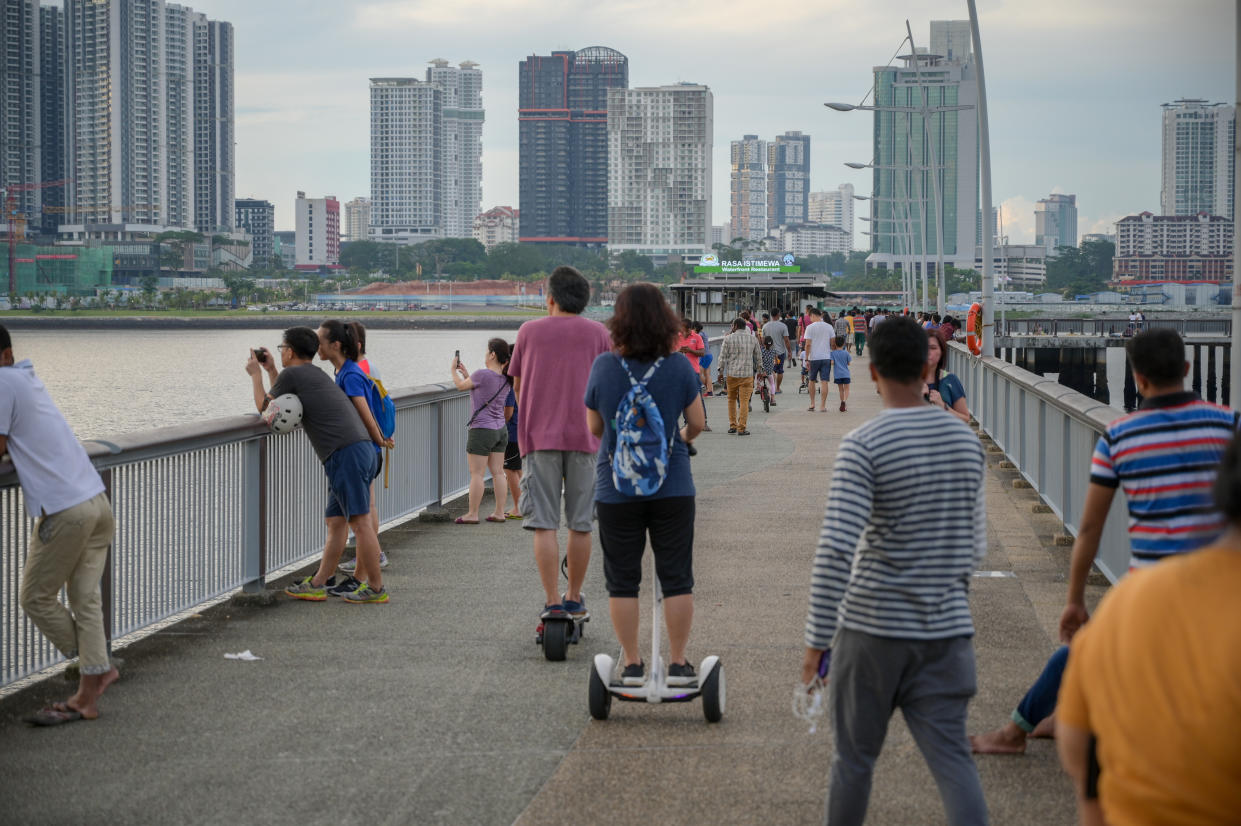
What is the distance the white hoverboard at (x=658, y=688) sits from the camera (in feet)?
19.6

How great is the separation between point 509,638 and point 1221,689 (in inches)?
242

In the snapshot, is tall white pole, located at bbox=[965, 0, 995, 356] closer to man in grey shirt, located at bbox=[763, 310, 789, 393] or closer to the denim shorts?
man in grey shirt, located at bbox=[763, 310, 789, 393]

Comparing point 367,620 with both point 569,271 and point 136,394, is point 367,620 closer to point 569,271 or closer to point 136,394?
point 569,271

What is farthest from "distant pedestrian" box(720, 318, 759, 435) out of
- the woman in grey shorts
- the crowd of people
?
the crowd of people

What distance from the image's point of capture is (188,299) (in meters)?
188

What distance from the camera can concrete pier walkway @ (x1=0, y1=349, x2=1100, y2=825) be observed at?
5.06 m

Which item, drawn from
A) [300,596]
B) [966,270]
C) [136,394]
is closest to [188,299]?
[966,270]

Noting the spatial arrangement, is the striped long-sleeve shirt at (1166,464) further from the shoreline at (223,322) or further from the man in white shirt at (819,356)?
the shoreline at (223,322)

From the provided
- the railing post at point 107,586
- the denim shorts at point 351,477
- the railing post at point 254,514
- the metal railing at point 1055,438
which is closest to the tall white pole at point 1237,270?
the metal railing at point 1055,438

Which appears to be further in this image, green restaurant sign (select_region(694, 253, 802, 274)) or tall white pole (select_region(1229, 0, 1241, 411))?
green restaurant sign (select_region(694, 253, 802, 274))

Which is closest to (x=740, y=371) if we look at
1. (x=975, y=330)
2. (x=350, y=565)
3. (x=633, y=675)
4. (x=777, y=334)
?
(x=975, y=330)

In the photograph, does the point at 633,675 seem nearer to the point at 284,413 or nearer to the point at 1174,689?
the point at 284,413

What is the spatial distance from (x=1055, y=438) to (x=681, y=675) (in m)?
7.04

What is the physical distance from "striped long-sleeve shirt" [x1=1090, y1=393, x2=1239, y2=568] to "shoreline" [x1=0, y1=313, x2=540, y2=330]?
551 feet
